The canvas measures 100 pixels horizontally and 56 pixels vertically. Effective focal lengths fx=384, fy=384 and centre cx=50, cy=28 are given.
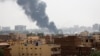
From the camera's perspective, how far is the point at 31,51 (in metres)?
41.4

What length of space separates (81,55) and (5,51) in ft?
29.5

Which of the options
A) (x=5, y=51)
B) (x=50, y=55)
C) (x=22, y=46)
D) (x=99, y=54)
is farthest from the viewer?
(x=22, y=46)

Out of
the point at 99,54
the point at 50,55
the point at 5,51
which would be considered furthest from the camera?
the point at 50,55

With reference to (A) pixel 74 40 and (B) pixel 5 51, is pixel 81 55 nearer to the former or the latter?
(A) pixel 74 40

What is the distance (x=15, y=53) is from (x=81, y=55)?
296 inches

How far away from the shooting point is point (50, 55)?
39.8m

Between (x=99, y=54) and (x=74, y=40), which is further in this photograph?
(x=74, y=40)

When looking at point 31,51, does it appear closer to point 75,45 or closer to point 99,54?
point 75,45

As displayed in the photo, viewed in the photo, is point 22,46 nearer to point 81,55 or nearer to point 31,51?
Result: point 31,51

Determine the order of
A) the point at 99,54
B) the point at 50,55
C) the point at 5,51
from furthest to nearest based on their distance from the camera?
the point at 50,55, the point at 5,51, the point at 99,54

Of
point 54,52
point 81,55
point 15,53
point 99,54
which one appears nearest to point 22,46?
point 15,53

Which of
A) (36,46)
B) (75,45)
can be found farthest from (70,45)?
(36,46)

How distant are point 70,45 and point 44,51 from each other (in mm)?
3321

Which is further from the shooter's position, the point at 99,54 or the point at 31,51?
the point at 31,51
